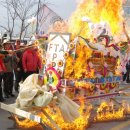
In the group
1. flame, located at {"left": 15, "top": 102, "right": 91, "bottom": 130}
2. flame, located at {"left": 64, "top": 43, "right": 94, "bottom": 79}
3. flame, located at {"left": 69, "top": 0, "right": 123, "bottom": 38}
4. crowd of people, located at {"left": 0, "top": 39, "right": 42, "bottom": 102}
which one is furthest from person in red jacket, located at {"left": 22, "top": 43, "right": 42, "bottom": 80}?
flame, located at {"left": 15, "top": 102, "right": 91, "bottom": 130}

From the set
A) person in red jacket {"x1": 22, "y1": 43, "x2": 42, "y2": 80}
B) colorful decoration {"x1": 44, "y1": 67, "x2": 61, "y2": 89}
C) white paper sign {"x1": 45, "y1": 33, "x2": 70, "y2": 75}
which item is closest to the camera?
colorful decoration {"x1": 44, "y1": 67, "x2": 61, "y2": 89}

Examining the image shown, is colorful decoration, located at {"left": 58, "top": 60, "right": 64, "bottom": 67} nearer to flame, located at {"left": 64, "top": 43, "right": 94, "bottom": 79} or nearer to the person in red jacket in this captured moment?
flame, located at {"left": 64, "top": 43, "right": 94, "bottom": 79}

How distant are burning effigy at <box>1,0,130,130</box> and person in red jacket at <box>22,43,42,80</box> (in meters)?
2.11

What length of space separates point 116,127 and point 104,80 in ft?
3.67

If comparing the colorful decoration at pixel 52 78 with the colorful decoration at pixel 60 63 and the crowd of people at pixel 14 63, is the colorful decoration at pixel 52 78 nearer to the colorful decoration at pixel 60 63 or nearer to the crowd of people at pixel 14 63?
the colorful decoration at pixel 60 63

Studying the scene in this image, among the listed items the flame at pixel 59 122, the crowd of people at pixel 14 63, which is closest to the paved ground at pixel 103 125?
the flame at pixel 59 122

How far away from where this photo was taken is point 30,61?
35.6ft

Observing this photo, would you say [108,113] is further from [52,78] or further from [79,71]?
[52,78]

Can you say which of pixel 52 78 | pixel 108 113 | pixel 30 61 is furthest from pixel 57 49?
pixel 30 61

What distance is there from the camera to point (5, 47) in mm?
11445

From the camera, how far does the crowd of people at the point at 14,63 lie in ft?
35.2

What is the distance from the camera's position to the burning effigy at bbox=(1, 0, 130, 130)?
21.7 feet

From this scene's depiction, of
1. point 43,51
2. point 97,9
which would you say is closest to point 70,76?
point 43,51

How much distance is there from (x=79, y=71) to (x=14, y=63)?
461cm
